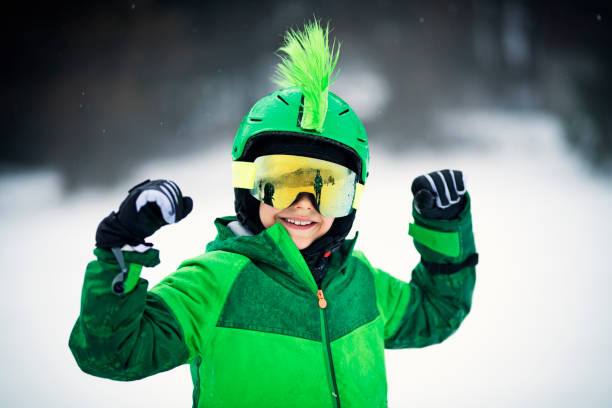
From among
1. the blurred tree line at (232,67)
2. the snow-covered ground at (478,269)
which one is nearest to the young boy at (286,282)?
the snow-covered ground at (478,269)

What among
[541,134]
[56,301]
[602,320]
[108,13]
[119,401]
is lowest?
[119,401]

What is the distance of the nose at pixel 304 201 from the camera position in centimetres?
148

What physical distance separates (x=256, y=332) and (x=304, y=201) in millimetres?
363

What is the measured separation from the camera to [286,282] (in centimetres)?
143

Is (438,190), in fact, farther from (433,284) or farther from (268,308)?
(268,308)

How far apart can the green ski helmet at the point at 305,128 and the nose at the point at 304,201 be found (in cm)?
11

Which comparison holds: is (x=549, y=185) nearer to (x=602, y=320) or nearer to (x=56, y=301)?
(x=602, y=320)

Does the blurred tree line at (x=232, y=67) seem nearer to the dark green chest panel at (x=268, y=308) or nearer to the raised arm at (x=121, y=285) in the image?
the dark green chest panel at (x=268, y=308)

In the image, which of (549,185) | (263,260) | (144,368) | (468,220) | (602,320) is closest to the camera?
(144,368)

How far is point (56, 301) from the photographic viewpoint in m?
2.89

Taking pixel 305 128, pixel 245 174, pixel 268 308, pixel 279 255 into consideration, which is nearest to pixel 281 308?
pixel 268 308

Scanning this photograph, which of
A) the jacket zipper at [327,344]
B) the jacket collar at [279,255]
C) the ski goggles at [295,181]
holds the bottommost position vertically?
the jacket zipper at [327,344]

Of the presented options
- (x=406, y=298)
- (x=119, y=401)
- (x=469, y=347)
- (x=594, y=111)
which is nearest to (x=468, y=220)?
(x=406, y=298)

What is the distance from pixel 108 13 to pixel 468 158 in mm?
2332
